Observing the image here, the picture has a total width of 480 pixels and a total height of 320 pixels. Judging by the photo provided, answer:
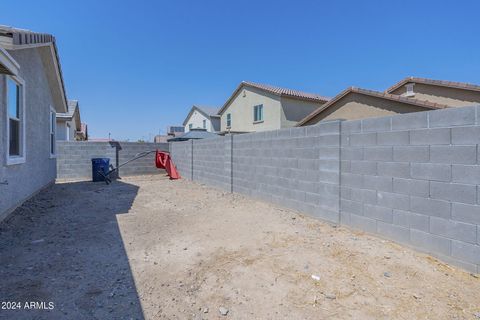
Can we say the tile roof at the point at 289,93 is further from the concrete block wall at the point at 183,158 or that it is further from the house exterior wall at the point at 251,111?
the concrete block wall at the point at 183,158

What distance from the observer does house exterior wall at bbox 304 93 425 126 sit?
39.8 ft

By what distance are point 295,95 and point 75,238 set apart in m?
18.3

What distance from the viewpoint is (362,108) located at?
13.7 meters

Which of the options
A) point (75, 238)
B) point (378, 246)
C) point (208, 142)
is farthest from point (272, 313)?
point (208, 142)

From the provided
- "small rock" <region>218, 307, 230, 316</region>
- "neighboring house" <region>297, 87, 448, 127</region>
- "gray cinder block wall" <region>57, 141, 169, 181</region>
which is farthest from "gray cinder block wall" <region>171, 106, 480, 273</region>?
"gray cinder block wall" <region>57, 141, 169, 181</region>

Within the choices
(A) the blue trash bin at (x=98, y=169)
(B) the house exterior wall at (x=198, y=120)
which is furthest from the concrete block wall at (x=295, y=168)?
(B) the house exterior wall at (x=198, y=120)

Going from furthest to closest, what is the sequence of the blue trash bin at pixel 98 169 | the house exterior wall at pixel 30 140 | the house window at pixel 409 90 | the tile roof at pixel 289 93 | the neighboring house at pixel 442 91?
the tile roof at pixel 289 93
the house window at pixel 409 90
the neighboring house at pixel 442 91
the blue trash bin at pixel 98 169
the house exterior wall at pixel 30 140

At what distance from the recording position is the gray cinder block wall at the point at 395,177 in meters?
3.30

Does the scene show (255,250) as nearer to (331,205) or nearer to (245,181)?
(331,205)

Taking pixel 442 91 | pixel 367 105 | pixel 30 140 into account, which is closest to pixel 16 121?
pixel 30 140

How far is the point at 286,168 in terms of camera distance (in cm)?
652

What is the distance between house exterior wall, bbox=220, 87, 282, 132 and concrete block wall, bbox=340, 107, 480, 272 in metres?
16.0

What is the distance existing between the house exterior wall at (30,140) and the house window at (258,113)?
15329 millimetres

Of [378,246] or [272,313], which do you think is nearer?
[272,313]
